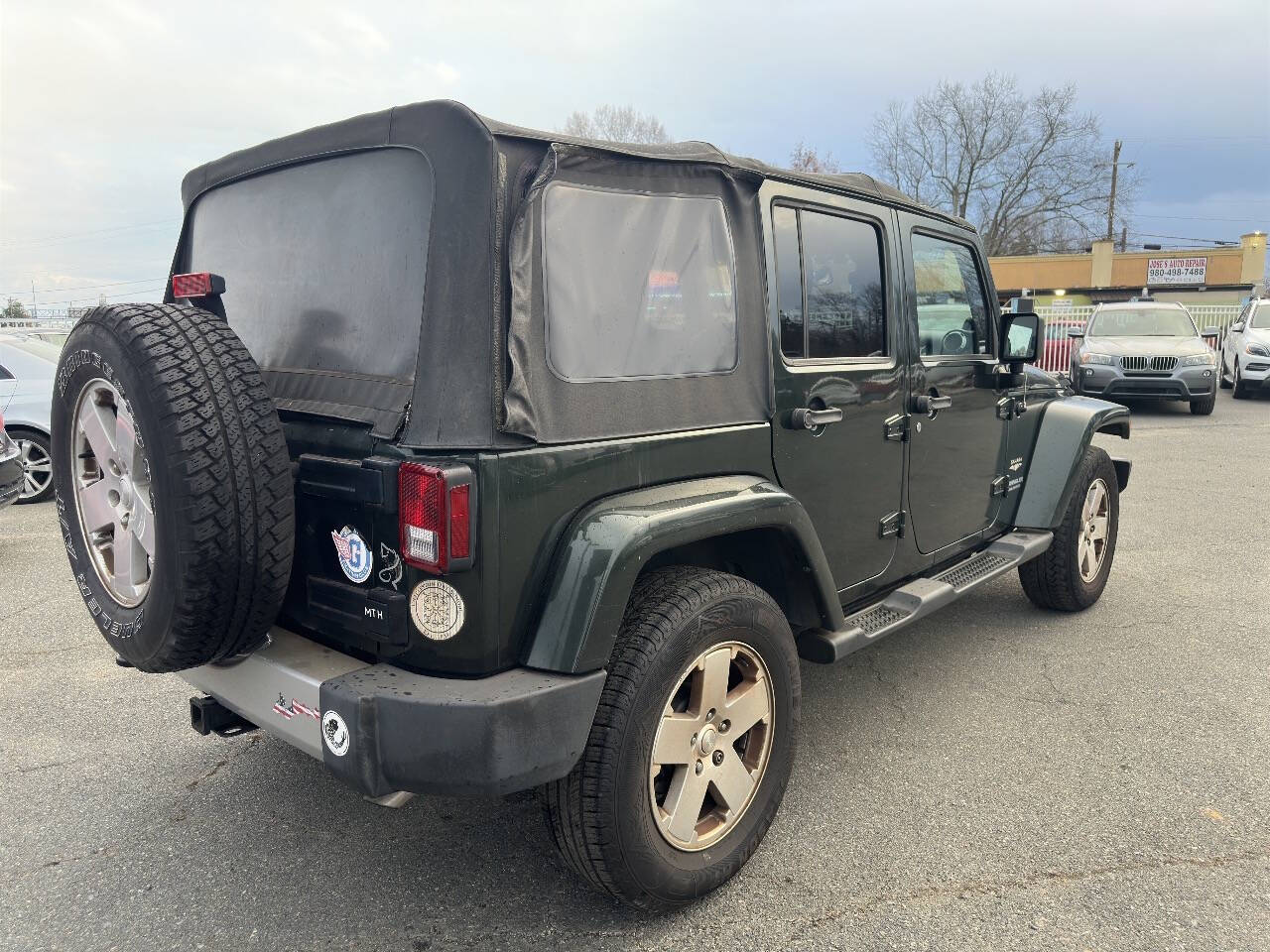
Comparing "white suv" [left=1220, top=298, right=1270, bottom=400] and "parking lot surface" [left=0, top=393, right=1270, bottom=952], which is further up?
"white suv" [left=1220, top=298, right=1270, bottom=400]

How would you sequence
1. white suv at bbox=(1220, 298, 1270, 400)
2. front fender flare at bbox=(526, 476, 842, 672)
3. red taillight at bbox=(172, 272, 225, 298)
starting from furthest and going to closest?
white suv at bbox=(1220, 298, 1270, 400) < red taillight at bbox=(172, 272, 225, 298) < front fender flare at bbox=(526, 476, 842, 672)

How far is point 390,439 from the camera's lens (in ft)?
7.00

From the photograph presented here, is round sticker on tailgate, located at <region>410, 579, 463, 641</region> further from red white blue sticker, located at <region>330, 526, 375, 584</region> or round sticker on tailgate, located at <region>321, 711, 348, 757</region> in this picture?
round sticker on tailgate, located at <region>321, 711, 348, 757</region>

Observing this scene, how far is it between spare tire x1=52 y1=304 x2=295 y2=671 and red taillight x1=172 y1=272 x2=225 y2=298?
35cm

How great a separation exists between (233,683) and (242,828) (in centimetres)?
74

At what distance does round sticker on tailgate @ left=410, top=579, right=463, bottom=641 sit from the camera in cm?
209

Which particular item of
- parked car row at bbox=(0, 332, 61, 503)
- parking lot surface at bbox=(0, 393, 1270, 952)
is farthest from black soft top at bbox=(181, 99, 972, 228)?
parked car row at bbox=(0, 332, 61, 503)

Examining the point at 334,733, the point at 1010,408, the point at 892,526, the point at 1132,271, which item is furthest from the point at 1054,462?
the point at 1132,271

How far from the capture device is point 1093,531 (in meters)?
4.90

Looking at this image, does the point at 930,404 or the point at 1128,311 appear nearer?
the point at 930,404

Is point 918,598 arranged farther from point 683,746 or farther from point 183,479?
point 183,479

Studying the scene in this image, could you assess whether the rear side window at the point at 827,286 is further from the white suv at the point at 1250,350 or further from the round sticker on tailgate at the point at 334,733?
the white suv at the point at 1250,350

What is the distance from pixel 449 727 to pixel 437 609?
27cm

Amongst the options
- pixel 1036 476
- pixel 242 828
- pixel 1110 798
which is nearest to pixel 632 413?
pixel 242 828
